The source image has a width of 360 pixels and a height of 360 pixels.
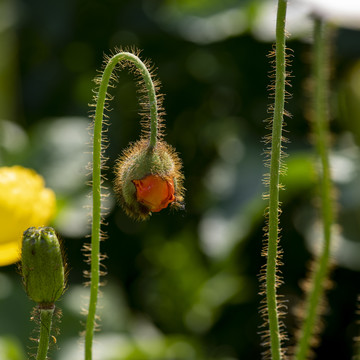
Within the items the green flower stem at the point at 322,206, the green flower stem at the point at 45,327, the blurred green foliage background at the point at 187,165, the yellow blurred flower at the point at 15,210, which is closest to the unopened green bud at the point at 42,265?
the green flower stem at the point at 45,327

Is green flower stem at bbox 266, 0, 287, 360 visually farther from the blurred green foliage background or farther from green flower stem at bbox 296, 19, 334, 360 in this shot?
the blurred green foliage background

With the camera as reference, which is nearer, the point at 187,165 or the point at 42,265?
the point at 42,265

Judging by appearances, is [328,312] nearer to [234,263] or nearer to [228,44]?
[234,263]

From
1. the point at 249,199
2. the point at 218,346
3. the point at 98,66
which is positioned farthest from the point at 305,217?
the point at 98,66

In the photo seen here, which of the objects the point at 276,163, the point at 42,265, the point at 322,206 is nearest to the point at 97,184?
the point at 42,265

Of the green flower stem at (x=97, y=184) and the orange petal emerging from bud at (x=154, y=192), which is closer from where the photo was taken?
the green flower stem at (x=97, y=184)

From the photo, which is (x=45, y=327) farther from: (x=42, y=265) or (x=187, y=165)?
(x=187, y=165)

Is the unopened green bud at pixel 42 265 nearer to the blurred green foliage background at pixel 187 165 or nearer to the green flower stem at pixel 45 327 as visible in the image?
the green flower stem at pixel 45 327

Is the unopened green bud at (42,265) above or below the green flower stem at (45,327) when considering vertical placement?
above
